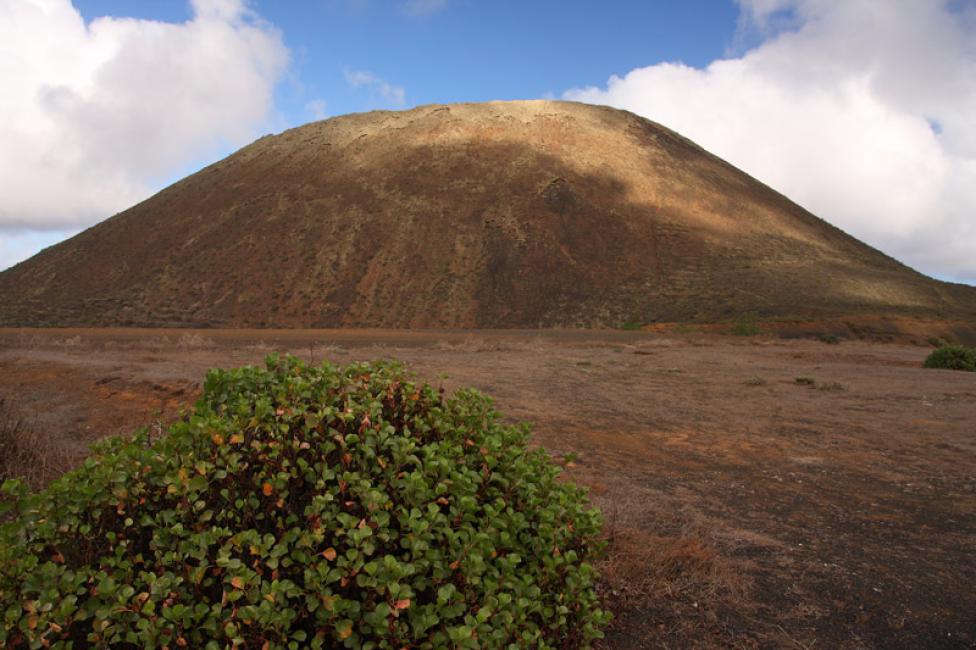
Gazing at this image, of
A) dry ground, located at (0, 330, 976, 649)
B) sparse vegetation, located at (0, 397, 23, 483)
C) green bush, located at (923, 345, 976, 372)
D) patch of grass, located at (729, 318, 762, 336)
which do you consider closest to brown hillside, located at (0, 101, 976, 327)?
patch of grass, located at (729, 318, 762, 336)

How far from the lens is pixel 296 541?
2252 mm

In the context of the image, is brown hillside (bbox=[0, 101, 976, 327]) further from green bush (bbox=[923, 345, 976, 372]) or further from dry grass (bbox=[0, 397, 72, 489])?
dry grass (bbox=[0, 397, 72, 489])

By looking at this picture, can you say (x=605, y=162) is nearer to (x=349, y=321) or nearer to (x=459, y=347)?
(x=349, y=321)

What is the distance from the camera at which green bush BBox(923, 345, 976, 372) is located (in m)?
19.4

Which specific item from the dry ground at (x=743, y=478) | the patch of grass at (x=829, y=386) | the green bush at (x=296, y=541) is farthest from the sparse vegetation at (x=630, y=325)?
the green bush at (x=296, y=541)

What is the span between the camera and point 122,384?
8984mm

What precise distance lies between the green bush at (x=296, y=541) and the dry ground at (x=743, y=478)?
2.49ft

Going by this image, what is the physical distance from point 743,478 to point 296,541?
5.66 metres

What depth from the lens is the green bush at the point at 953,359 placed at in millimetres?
19375

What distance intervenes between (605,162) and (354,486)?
6112 cm

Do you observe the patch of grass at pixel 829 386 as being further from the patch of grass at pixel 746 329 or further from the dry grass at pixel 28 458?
the patch of grass at pixel 746 329

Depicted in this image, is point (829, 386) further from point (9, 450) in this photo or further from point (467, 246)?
point (467, 246)

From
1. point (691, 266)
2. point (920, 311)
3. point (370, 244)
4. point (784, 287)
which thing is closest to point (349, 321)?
point (370, 244)

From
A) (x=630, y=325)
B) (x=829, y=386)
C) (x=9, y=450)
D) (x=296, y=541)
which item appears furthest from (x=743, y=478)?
(x=630, y=325)
